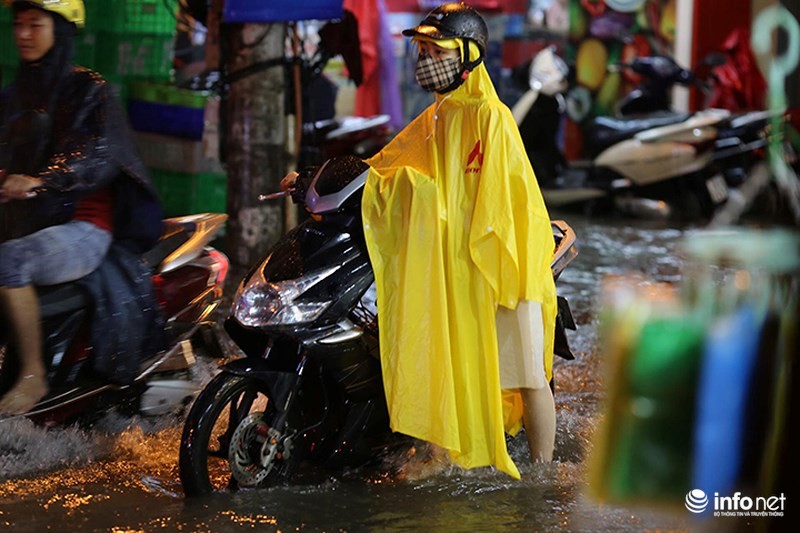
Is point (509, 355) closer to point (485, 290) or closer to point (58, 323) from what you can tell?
point (485, 290)

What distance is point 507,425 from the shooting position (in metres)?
4.77

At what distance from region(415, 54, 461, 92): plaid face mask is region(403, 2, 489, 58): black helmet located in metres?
0.09

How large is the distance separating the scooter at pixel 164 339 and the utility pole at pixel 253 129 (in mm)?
2969

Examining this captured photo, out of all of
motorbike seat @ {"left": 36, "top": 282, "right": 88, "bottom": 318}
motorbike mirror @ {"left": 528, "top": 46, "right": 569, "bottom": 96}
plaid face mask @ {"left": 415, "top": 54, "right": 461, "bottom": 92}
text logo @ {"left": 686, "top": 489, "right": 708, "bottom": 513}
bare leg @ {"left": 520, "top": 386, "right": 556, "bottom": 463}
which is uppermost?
plaid face mask @ {"left": 415, "top": 54, "right": 461, "bottom": 92}

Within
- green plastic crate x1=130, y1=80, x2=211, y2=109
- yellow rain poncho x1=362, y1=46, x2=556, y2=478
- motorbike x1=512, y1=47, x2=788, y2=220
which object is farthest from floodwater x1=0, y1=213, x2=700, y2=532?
motorbike x1=512, y1=47, x2=788, y2=220

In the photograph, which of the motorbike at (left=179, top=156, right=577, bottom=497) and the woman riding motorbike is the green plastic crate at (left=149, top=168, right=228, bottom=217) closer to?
the woman riding motorbike

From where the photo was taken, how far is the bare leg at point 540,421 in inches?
176

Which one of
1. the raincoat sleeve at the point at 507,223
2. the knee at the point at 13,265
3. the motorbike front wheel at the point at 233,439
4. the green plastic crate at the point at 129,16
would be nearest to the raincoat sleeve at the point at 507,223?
the raincoat sleeve at the point at 507,223

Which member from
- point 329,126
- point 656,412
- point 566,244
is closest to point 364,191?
point 566,244

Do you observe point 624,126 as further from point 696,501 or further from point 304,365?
point 696,501

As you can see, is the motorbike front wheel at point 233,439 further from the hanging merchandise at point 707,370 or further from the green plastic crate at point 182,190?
the green plastic crate at point 182,190

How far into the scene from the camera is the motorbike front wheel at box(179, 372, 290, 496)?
4.00 m

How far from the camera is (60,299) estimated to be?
4.40m

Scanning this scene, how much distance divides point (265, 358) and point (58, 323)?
2.68ft
